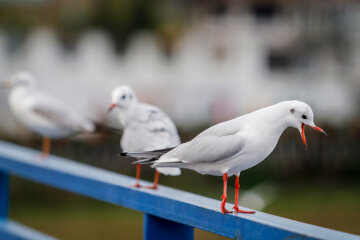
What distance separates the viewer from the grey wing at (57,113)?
28.0 inches

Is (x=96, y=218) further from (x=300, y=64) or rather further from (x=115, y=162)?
(x=300, y=64)

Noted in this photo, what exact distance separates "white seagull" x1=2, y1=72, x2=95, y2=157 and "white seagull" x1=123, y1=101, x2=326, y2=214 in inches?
12.6

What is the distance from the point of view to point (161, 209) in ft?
1.82

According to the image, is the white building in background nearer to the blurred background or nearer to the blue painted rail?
the blurred background

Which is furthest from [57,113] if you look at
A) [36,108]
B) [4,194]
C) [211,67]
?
[211,67]

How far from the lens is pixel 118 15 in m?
2.98

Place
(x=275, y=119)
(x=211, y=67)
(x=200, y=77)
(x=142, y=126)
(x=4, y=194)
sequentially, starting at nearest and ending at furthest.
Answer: (x=275, y=119) → (x=142, y=126) → (x=4, y=194) → (x=200, y=77) → (x=211, y=67)

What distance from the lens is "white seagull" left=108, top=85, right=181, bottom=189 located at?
51 centimetres

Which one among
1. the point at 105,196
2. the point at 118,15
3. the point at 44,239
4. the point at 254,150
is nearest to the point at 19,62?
the point at 118,15

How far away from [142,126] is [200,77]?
3437 mm

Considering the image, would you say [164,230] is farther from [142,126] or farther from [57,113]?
[57,113]

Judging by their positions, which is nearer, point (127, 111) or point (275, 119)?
point (275, 119)

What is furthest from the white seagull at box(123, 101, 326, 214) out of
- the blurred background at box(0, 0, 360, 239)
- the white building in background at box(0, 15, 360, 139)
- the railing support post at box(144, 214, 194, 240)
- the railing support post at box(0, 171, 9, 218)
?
the white building in background at box(0, 15, 360, 139)

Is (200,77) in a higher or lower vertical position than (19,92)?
lower
